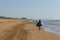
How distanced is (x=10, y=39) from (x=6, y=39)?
276mm

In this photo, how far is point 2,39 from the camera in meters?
10.8

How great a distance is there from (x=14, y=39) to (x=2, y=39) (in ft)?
2.68

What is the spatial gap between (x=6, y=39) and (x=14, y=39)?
1.80ft

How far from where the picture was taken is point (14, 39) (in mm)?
10930

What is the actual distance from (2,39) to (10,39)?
1.79 feet

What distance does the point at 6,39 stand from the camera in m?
10.9

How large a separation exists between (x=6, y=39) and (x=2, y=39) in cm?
27

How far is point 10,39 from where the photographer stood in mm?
10953

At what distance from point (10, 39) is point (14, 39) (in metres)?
0.28
